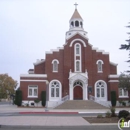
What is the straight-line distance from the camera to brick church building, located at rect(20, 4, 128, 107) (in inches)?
1689

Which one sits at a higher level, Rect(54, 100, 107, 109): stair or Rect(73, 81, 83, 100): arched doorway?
Rect(73, 81, 83, 100): arched doorway

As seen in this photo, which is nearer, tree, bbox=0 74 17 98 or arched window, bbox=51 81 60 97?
arched window, bbox=51 81 60 97

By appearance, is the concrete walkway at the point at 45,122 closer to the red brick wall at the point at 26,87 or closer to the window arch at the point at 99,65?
the red brick wall at the point at 26,87

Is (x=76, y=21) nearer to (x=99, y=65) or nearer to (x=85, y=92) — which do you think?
(x=99, y=65)

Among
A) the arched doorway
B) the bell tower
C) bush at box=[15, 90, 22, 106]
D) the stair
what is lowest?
the stair

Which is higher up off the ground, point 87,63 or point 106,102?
point 87,63

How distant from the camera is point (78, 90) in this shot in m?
44.2

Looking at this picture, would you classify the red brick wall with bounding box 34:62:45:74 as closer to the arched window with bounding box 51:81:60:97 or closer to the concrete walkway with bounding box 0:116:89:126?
the arched window with bounding box 51:81:60:97

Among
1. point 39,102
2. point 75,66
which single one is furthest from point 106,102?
point 39,102

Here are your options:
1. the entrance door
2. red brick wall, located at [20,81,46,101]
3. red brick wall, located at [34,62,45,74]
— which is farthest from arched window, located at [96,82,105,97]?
red brick wall, located at [34,62,45,74]

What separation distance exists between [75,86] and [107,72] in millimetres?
7061

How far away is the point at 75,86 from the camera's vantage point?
44.2 meters
